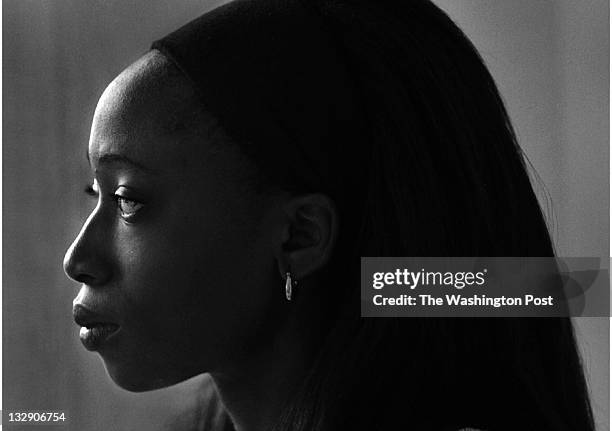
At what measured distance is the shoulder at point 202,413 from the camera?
1153mm

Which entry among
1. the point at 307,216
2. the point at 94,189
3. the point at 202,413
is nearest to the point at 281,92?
the point at 307,216

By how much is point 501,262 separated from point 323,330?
0.18 metres

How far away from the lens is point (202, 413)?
1193mm

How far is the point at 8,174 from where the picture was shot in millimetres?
1286

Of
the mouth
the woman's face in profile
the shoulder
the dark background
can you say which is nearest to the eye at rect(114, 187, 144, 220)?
the woman's face in profile

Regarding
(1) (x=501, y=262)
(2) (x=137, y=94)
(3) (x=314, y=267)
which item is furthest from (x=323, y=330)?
(2) (x=137, y=94)

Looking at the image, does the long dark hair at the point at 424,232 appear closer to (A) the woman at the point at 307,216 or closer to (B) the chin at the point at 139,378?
(A) the woman at the point at 307,216

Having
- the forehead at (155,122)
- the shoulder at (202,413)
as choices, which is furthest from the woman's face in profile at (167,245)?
the shoulder at (202,413)

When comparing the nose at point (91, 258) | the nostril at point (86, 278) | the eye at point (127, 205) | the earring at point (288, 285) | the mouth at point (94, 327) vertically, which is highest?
the eye at point (127, 205)

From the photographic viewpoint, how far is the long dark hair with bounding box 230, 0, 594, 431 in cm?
80

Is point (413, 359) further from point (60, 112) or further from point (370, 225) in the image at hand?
point (60, 112)

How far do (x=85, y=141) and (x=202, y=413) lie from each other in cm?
44

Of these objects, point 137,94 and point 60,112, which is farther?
point 60,112

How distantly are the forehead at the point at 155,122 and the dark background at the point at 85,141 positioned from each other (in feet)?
1.56
